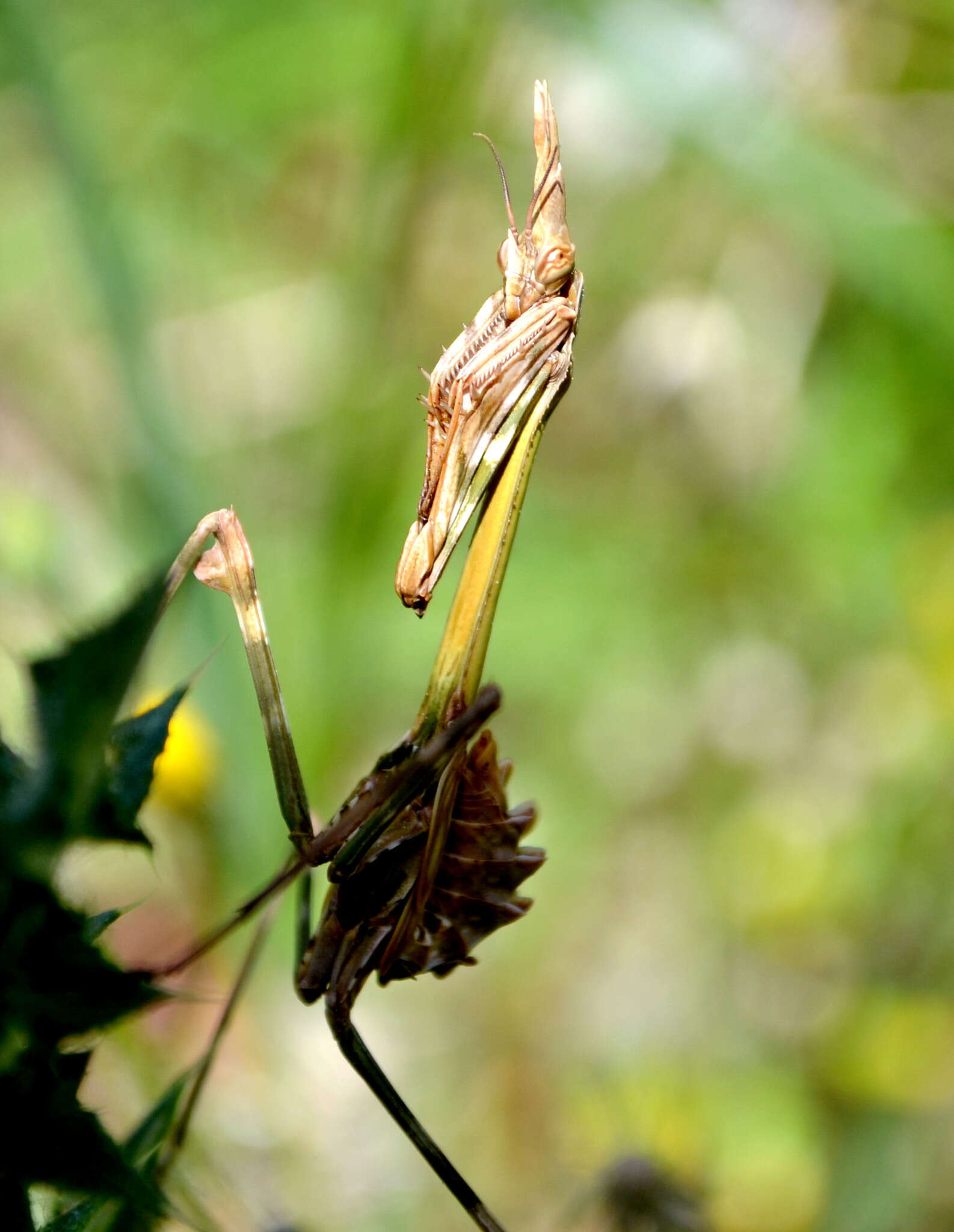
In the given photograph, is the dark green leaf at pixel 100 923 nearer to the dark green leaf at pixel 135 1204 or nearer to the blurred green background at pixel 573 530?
the dark green leaf at pixel 135 1204

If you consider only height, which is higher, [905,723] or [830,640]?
[830,640]

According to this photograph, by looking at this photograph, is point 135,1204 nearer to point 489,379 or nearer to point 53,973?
point 53,973

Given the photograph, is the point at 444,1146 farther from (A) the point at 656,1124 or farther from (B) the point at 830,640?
(B) the point at 830,640

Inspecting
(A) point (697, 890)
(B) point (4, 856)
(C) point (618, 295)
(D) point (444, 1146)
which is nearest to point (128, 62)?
(C) point (618, 295)

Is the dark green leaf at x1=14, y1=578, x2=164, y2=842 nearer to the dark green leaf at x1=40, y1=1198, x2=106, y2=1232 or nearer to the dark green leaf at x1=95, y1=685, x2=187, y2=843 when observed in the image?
the dark green leaf at x1=95, y1=685, x2=187, y2=843

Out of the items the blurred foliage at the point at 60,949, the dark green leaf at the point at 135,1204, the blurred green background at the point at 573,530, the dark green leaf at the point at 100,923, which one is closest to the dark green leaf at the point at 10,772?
the blurred foliage at the point at 60,949

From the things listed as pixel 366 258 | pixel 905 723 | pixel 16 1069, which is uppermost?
pixel 366 258

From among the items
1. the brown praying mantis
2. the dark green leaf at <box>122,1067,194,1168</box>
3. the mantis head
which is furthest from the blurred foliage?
the mantis head
